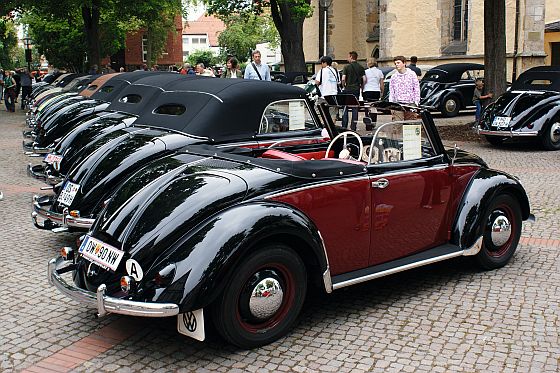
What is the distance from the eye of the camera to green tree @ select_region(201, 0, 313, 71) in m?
24.7

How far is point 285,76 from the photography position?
23.5 m

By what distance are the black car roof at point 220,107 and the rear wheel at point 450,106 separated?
13672mm

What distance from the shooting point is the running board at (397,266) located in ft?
16.1

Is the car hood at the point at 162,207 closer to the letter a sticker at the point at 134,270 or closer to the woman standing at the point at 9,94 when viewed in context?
the letter a sticker at the point at 134,270

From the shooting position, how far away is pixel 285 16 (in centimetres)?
2584

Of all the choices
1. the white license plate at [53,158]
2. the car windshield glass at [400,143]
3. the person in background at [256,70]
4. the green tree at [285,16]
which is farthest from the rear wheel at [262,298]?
the green tree at [285,16]

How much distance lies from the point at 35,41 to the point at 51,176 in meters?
41.3

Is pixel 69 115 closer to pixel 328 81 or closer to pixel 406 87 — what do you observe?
Answer: pixel 406 87

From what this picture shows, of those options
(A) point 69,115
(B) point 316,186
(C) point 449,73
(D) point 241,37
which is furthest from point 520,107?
(D) point 241,37

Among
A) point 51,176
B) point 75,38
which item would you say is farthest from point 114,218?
point 75,38

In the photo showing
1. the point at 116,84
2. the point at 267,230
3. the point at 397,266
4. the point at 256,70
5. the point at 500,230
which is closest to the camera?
the point at 267,230

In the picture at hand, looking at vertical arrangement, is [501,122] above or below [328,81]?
below

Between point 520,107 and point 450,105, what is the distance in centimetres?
760

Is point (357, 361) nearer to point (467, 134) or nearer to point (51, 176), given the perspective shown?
point (51, 176)
